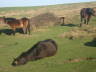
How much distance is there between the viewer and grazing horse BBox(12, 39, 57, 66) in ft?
40.0

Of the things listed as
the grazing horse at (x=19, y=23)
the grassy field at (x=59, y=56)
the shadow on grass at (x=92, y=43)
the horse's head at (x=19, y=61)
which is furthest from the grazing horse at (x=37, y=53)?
the grazing horse at (x=19, y=23)

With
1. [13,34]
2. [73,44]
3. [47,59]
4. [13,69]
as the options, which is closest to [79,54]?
[47,59]

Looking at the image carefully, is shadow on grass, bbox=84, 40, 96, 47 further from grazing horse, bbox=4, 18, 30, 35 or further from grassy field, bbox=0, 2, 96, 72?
grazing horse, bbox=4, 18, 30, 35

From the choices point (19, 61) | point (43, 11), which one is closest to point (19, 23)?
point (19, 61)

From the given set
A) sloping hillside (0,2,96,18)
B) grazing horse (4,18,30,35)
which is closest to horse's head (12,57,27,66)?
grazing horse (4,18,30,35)

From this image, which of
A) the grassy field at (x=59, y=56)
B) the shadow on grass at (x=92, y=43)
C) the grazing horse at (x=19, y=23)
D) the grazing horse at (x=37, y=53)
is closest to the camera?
the grassy field at (x=59, y=56)

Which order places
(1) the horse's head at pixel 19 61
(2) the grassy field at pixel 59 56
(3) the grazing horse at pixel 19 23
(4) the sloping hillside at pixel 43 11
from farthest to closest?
1. (4) the sloping hillside at pixel 43 11
2. (3) the grazing horse at pixel 19 23
3. (1) the horse's head at pixel 19 61
4. (2) the grassy field at pixel 59 56

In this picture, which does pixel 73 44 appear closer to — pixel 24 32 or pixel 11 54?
pixel 11 54

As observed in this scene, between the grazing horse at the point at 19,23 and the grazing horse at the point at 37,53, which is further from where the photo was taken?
the grazing horse at the point at 19,23

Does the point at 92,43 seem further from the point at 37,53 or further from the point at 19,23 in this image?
the point at 19,23

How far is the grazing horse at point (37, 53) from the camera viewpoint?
12.2 meters

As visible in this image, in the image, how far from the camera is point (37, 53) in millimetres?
13070

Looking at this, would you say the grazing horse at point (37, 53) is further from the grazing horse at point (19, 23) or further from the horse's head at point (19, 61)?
the grazing horse at point (19, 23)

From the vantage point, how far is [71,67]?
1087 centimetres
